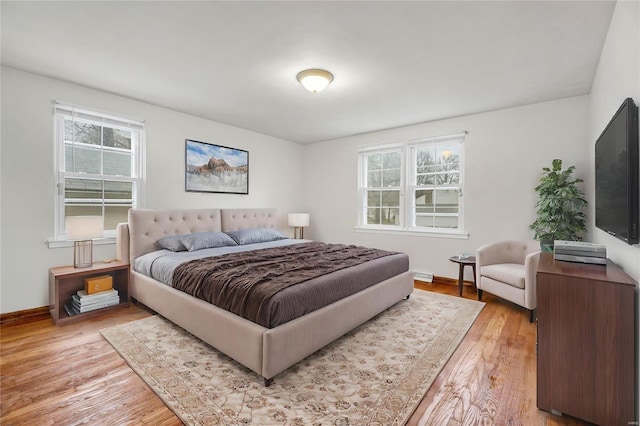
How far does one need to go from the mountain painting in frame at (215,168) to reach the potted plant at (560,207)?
14.1 feet

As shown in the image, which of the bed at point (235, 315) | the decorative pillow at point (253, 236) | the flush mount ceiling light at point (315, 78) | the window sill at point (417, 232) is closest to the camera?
the bed at point (235, 315)

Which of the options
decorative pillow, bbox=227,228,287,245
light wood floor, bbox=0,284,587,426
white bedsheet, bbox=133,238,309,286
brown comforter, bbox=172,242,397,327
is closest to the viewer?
light wood floor, bbox=0,284,587,426

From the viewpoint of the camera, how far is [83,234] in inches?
118

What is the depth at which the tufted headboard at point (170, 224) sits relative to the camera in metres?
3.49

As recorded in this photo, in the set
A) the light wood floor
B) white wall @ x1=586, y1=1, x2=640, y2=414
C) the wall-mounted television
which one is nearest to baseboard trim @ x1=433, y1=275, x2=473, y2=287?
the light wood floor

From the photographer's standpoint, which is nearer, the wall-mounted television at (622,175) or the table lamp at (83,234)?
the wall-mounted television at (622,175)

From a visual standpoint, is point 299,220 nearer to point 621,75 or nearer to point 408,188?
point 408,188

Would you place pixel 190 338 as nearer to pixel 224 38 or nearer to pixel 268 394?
pixel 268 394

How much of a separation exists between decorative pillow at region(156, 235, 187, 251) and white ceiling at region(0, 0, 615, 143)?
179 cm

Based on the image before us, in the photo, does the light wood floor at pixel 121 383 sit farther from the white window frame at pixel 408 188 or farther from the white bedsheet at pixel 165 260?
the white window frame at pixel 408 188

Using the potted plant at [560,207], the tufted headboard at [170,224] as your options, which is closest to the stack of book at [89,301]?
the tufted headboard at [170,224]

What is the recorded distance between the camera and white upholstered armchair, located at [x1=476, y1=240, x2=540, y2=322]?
117 inches

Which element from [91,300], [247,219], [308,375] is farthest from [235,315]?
[247,219]

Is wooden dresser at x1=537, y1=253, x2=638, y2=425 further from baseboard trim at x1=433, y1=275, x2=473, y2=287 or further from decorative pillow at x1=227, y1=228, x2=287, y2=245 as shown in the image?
decorative pillow at x1=227, y1=228, x2=287, y2=245
